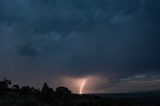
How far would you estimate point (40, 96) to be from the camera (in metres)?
45.6

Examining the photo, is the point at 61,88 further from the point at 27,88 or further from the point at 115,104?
the point at 115,104

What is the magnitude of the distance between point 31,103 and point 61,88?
15949mm

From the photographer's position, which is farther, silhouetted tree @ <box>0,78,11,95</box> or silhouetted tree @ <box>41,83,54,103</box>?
silhouetted tree @ <box>0,78,11,95</box>

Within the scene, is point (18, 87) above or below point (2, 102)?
above

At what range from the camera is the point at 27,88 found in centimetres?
6225

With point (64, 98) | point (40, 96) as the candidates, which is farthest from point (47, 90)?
point (64, 98)

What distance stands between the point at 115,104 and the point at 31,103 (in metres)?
11.3

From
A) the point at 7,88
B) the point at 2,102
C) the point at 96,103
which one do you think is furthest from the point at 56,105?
the point at 7,88

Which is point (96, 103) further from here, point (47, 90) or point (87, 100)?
point (47, 90)

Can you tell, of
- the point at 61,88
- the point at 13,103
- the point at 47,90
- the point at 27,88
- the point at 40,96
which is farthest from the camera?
the point at 27,88

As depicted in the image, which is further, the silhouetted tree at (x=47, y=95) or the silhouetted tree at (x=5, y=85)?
the silhouetted tree at (x=5, y=85)

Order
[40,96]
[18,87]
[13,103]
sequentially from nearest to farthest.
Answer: [13,103], [40,96], [18,87]

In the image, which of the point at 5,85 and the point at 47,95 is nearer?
the point at 47,95

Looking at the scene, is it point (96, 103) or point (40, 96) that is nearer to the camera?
point (96, 103)
